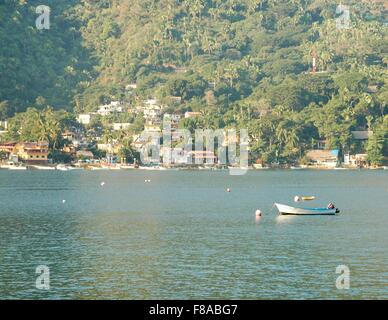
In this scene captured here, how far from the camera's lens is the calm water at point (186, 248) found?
1706 inches

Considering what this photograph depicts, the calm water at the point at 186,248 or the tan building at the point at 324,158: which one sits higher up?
the tan building at the point at 324,158

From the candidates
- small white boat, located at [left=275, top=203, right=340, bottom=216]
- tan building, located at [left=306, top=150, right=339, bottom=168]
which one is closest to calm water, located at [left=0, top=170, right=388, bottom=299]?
small white boat, located at [left=275, top=203, right=340, bottom=216]

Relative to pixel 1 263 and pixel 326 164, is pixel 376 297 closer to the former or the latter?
pixel 1 263

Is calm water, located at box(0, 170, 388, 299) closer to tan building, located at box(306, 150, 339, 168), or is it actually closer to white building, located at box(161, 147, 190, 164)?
tan building, located at box(306, 150, 339, 168)

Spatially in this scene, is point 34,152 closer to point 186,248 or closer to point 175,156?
point 175,156

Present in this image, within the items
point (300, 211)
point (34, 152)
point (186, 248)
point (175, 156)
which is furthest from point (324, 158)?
point (186, 248)

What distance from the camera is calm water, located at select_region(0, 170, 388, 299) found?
142 feet

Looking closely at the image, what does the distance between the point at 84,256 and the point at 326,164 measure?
149 meters

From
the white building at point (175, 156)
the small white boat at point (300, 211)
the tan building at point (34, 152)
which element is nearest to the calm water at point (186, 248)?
the small white boat at point (300, 211)

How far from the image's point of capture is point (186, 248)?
55906 millimetres

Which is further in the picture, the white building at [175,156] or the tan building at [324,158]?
the white building at [175,156]

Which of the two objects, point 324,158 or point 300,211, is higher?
point 324,158

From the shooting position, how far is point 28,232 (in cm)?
6391

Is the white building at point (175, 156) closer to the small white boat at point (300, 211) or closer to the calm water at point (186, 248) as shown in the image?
the calm water at point (186, 248)
